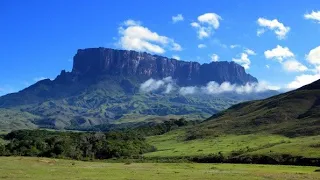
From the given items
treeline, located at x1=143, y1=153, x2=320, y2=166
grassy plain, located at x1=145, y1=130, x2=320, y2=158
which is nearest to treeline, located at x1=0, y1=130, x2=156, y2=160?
grassy plain, located at x1=145, y1=130, x2=320, y2=158

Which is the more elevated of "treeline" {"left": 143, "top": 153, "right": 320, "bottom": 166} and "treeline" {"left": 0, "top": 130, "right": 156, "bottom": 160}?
"treeline" {"left": 0, "top": 130, "right": 156, "bottom": 160}

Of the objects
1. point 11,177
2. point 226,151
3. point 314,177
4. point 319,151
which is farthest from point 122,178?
point 226,151

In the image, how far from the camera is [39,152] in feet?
536

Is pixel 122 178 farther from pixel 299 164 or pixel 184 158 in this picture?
pixel 184 158

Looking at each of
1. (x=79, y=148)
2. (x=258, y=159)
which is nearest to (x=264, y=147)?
(x=258, y=159)

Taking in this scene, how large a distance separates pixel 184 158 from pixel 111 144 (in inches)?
2163

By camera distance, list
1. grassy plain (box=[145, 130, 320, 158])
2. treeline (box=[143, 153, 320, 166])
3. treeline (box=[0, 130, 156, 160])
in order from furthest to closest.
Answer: treeline (box=[0, 130, 156, 160])
grassy plain (box=[145, 130, 320, 158])
treeline (box=[143, 153, 320, 166])

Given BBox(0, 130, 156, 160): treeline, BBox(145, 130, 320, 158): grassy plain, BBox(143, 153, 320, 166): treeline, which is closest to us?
BBox(143, 153, 320, 166): treeline

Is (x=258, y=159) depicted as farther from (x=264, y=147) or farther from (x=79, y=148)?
(x=79, y=148)

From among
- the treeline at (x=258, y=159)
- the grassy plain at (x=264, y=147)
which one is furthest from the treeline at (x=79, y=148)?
the treeline at (x=258, y=159)

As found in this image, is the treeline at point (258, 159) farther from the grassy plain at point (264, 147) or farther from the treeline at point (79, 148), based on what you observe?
the treeline at point (79, 148)

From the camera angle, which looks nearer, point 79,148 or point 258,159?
point 258,159

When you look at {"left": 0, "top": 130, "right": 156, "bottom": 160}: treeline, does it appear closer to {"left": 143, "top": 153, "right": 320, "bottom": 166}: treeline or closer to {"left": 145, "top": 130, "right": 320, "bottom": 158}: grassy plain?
{"left": 145, "top": 130, "right": 320, "bottom": 158}: grassy plain

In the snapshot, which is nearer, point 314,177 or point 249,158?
point 314,177
